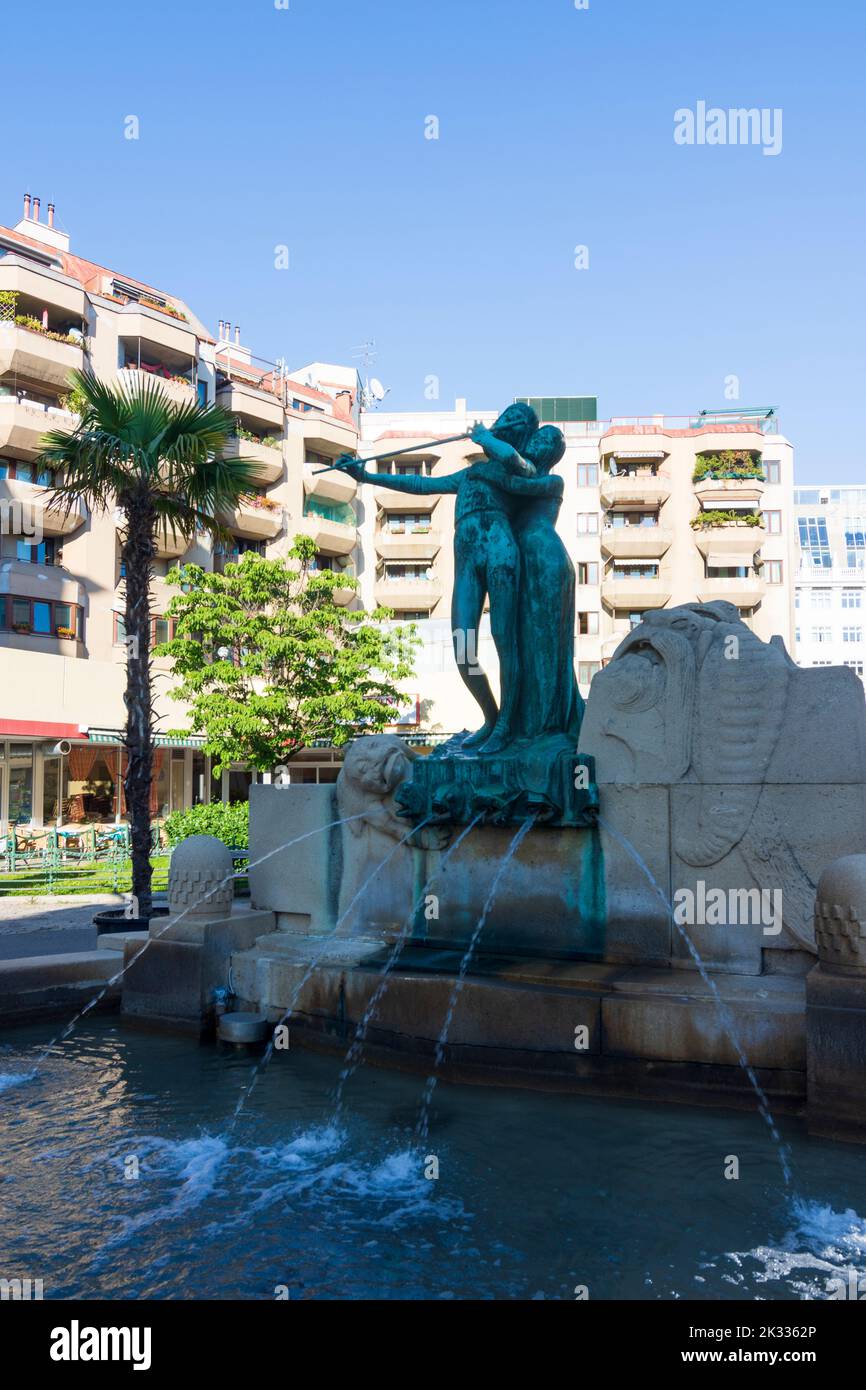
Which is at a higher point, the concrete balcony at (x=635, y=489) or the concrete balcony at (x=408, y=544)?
the concrete balcony at (x=635, y=489)

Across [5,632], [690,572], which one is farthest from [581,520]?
[5,632]

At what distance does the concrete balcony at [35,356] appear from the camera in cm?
3209

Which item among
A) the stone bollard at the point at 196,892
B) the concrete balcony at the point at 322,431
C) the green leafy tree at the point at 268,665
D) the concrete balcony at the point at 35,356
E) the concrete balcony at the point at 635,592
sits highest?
the concrete balcony at the point at 322,431

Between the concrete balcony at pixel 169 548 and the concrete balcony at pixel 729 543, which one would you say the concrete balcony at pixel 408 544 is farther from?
the concrete balcony at pixel 729 543

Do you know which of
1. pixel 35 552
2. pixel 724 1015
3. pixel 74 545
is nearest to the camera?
pixel 724 1015

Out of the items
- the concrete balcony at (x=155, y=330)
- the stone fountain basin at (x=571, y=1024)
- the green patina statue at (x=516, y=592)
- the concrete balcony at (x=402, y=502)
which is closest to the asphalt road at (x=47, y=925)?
the stone fountain basin at (x=571, y=1024)

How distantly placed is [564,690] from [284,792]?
2320 millimetres

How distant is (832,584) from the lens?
73.7 meters

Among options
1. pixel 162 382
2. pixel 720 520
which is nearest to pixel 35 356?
pixel 162 382

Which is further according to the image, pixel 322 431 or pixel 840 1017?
pixel 322 431

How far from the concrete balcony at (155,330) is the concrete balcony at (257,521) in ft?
20.5

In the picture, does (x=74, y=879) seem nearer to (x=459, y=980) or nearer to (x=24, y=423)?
(x=459, y=980)

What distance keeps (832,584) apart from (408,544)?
1535 inches
